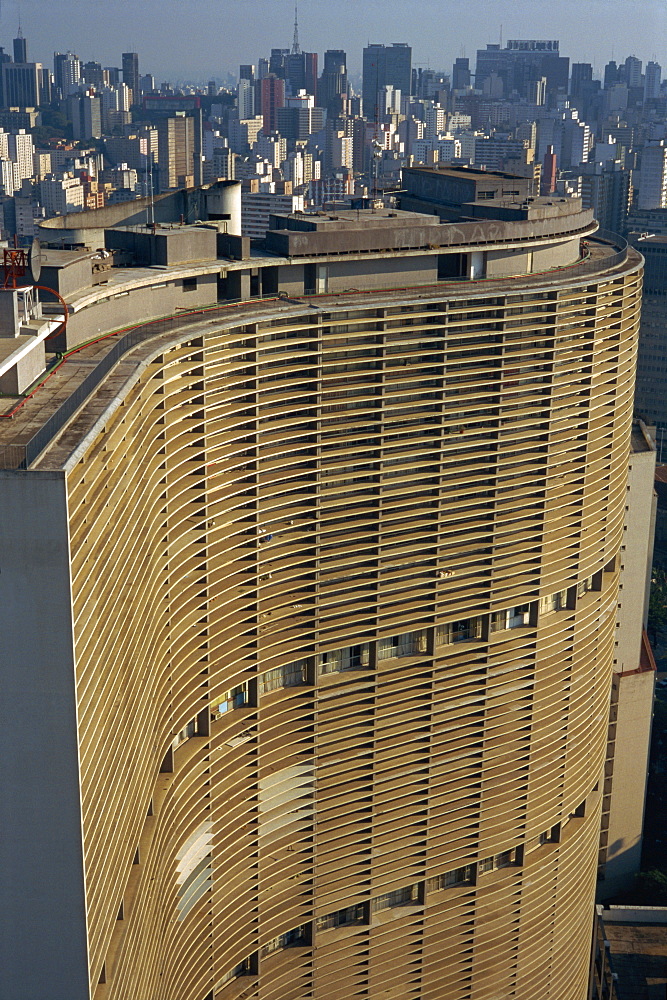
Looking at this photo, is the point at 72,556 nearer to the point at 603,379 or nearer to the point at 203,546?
the point at 203,546

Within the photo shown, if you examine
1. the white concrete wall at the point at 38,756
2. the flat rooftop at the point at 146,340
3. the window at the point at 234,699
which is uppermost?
the flat rooftop at the point at 146,340

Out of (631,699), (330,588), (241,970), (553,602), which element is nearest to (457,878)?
(241,970)

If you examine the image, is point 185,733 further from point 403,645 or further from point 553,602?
point 553,602

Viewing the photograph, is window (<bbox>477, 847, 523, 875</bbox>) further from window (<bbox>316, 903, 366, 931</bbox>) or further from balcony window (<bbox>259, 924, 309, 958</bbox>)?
balcony window (<bbox>259, 924, 309, 958</bbox>)

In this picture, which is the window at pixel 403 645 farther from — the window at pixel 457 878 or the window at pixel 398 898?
the window at pixel 457 878

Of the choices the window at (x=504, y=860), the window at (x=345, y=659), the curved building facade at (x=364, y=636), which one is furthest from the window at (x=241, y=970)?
the window at (x=504, y=860)

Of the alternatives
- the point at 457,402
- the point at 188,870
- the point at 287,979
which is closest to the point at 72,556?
the point at 188,870

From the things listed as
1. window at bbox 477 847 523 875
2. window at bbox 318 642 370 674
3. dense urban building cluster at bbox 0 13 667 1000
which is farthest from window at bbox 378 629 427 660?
window at bbox 477 847 523 875
